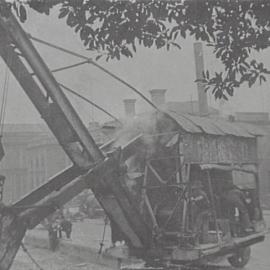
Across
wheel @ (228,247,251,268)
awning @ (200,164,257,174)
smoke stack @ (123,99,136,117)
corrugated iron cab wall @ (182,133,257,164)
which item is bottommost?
wheel @ (228,247,251,268)

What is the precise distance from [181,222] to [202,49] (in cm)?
2027

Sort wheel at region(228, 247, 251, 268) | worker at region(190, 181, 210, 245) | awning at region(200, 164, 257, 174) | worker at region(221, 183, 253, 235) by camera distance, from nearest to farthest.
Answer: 1. worker at region(190, 181, 210, 245)
2. awning at region(200, 164, 257, 174)
3. worker at region(221, 183, 253, 235)
4. wheel at region(228, 247, 251, 268)

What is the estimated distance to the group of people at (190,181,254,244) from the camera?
30.8ft

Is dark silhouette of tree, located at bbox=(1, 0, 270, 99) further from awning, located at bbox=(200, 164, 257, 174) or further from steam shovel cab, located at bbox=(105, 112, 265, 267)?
awning, located at bbox=(200, 164, 257, 174)

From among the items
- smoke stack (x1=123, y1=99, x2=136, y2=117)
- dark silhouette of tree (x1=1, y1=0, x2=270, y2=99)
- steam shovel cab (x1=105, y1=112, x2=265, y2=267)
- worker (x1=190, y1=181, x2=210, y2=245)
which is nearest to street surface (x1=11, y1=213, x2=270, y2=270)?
steam shovel cab (x1=105, y1=112, x2=265, y2=267)

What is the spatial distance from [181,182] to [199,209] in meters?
0.76

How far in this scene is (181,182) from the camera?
9.19m

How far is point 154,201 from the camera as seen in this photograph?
9719 mm

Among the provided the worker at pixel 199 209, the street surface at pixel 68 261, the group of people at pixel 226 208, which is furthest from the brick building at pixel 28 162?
the worker at pixel 199 209

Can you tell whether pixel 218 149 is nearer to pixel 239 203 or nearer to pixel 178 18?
pixel 239 203

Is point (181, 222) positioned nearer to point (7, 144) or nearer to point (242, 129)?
point (242, 129)

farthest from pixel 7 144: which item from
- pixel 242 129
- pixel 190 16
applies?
pixel 190 16

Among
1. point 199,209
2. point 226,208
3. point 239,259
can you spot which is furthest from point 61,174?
point 239,259

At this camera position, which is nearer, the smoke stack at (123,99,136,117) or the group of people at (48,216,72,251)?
the group of people at (48,216,72,251)
